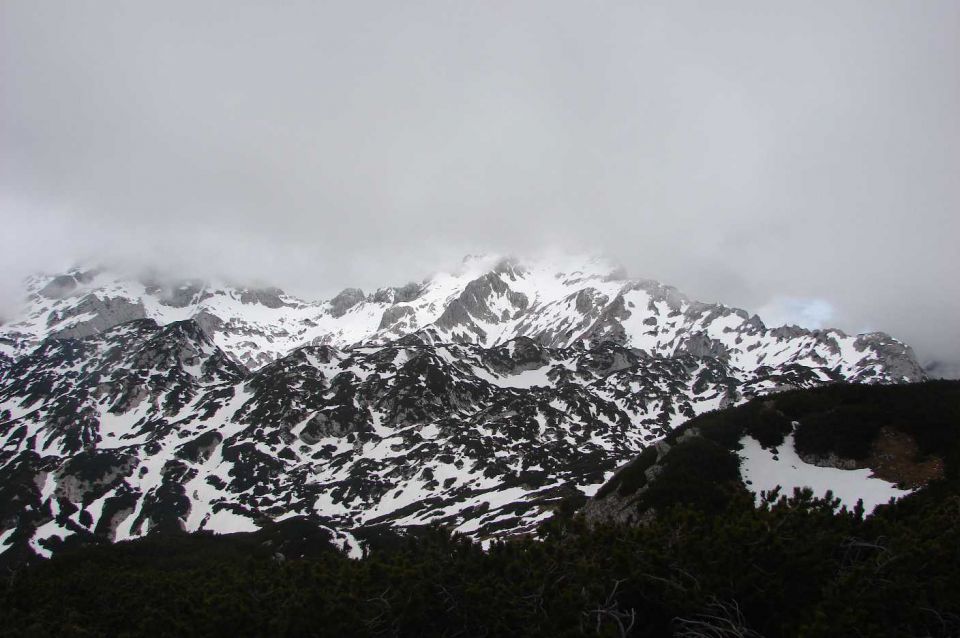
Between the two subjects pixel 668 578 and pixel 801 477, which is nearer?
pixel 668 578

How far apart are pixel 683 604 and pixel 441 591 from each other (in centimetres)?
1238

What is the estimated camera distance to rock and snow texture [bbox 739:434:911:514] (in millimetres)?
44594

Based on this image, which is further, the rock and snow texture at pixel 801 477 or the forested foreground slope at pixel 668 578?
the rock and snow texture at pixel 801 477

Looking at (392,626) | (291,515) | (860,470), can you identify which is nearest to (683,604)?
(392,626)

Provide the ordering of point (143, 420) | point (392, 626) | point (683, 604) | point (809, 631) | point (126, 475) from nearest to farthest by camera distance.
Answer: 1. point (809, 631)
2. point (683, 604)
3. point (392, 626)
4. point (126, 475)
5. point (143, 420)

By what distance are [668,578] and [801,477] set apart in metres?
33.9

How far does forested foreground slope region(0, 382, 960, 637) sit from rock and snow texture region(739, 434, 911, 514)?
1.44 meters

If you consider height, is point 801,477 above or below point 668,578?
above

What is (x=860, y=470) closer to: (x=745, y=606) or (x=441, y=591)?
(x=745, y=606)

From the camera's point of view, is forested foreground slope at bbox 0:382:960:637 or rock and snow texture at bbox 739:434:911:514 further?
rock and snow texture at bbox 739:434:911:514

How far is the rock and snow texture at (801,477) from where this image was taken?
146 feet

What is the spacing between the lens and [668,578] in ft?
81.1

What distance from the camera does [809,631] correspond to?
17281 mm

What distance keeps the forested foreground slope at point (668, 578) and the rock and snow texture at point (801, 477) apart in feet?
4.71
